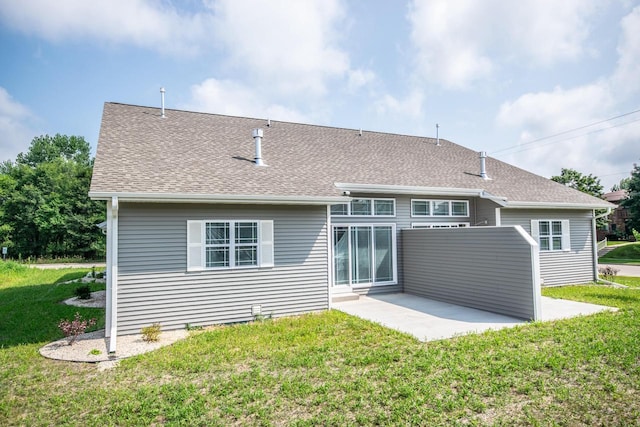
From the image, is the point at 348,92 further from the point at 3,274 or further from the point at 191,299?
the point at 3,274

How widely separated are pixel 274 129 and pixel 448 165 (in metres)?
6.50

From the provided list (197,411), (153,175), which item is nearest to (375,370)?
(197,411)

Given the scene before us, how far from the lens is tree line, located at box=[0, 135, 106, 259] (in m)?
31.2

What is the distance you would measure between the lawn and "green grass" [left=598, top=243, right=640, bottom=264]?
22929 mm

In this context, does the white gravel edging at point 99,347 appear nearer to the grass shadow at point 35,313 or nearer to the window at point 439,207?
the grass shadow at point 35,313

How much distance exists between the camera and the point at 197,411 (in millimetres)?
3973

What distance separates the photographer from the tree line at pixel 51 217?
31178mm

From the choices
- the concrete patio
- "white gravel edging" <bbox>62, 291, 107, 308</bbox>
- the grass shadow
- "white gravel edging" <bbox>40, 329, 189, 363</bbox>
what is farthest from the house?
"white gravel edging" <bbox>62, 291, 107, 308</bbox>

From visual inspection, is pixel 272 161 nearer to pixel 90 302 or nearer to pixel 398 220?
pixel 398 220

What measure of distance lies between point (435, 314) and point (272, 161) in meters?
5.77

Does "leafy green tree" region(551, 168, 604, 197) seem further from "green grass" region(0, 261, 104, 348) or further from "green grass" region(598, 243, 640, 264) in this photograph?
"green grass" region(0, 261, 104, 348)

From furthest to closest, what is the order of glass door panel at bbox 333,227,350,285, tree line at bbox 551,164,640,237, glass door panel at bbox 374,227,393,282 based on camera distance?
tree line at bbox 551,164,640,237, glass door panel at bbox 374,227,393,282, glass door panel at bbox 333,227,350,285

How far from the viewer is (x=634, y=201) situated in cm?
3250

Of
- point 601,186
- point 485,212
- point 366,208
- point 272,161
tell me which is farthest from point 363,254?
point 601,186
